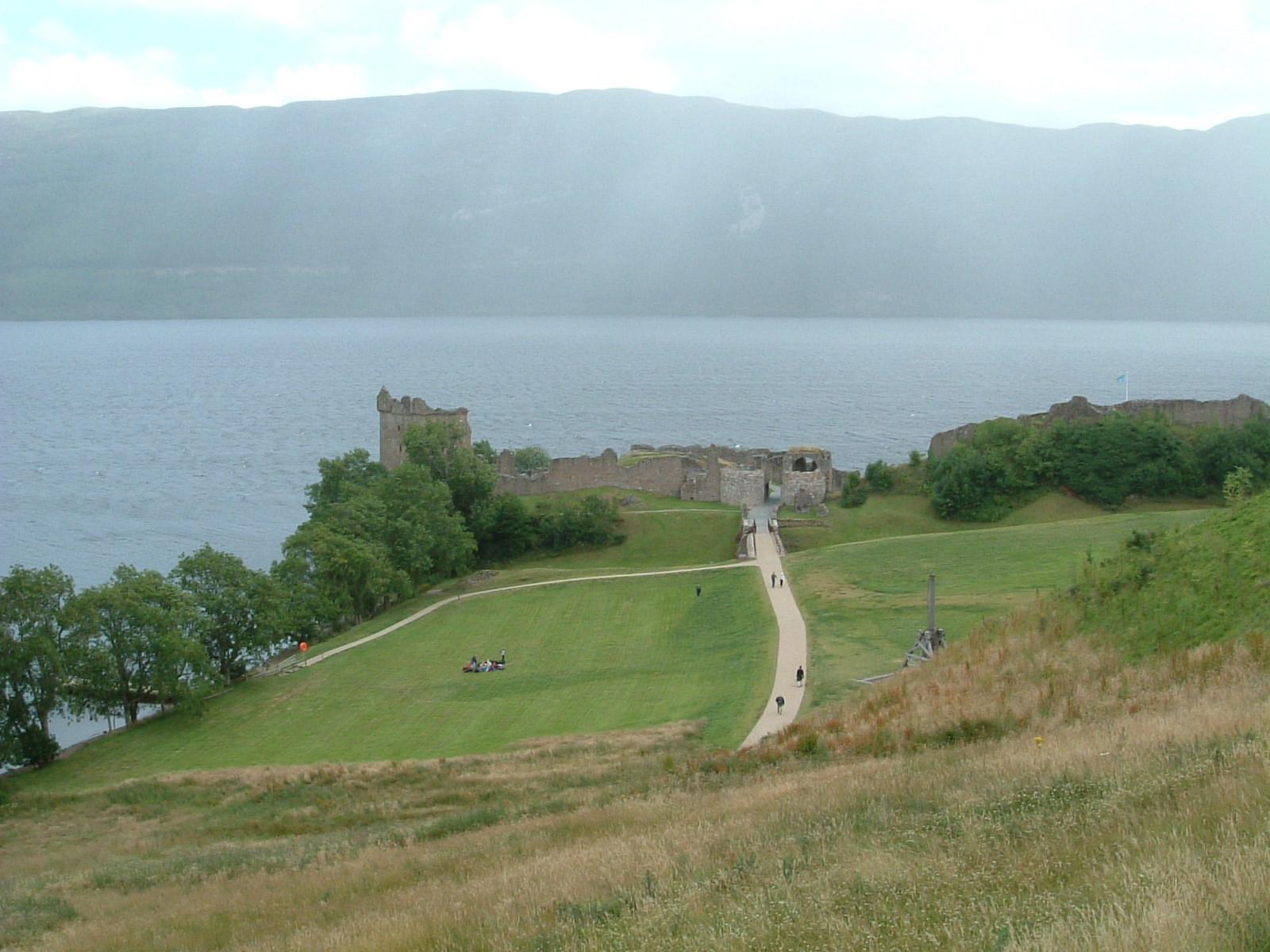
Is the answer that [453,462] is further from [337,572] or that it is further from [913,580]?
[913,580]

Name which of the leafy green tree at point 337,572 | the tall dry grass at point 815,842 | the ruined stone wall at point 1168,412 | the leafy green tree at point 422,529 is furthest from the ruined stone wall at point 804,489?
the tall dry grass at point 815,842

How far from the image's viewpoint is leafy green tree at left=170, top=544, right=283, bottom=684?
40438 millimetres

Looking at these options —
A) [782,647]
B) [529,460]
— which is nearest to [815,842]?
[782,647]

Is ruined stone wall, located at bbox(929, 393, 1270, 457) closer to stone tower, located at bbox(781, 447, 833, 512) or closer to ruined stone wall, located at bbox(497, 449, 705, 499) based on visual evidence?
stone tower, located at bbox(781, 447, 833, 512)

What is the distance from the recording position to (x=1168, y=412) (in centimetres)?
5944

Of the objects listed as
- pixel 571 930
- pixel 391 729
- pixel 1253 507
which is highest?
pixel 1253 507

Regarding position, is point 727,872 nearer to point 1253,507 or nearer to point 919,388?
point 1253,507

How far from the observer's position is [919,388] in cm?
15262

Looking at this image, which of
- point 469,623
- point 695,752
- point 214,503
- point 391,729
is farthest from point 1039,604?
point 214,503

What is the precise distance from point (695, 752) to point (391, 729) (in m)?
11.9

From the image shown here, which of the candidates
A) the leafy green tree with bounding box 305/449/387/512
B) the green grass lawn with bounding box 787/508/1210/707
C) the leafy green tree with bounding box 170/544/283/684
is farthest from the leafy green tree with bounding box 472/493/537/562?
the leafy green tree with bounding box 170/544/283/684

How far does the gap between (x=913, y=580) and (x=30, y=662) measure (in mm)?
29368

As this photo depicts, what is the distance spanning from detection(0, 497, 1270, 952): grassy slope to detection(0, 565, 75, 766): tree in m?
10.6

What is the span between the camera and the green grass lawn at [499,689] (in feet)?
94.3
